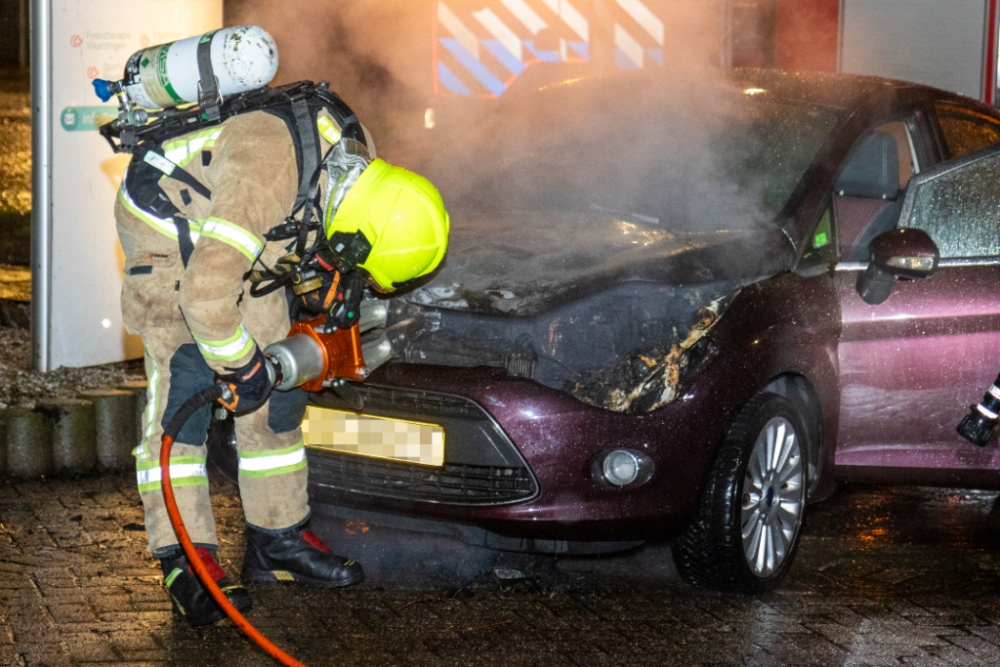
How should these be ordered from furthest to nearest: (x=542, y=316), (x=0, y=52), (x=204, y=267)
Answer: (x=0, y=52) → (x=542, y=316) → (x=204, y=267)

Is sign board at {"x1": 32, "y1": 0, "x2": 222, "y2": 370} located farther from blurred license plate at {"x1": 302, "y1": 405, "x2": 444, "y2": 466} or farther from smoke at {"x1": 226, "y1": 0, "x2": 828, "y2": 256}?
blurred license plate at {"x1": 302, "y1": 405, "x2": 444, "y2": 466}


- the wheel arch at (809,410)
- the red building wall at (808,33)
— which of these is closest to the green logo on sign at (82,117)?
the wheel arch at (809,410)

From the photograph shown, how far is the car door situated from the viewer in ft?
16.2

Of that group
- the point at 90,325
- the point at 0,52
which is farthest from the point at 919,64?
the point at 0,52

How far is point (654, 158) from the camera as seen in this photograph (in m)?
5.35

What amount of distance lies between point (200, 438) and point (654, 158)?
84.1 inches

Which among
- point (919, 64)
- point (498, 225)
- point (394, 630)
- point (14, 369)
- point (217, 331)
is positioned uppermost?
point (919, 64)

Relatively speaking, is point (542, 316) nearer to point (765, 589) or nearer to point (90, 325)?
point (765, 589)

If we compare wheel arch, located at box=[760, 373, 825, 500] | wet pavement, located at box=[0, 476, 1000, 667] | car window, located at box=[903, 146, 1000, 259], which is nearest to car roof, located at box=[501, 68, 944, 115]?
car window, located at box=[903, 146, 1000, 259]

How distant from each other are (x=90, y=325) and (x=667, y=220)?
3.21 m

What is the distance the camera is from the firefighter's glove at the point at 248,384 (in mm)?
3871

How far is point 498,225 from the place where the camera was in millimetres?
5086

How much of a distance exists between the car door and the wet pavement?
405mm

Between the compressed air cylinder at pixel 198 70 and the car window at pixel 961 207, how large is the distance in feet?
8.25
